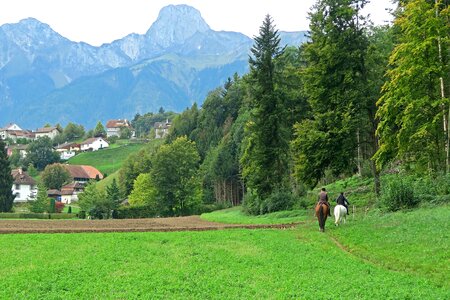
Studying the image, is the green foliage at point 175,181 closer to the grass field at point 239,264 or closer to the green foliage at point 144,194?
the green foliage at point 144,194

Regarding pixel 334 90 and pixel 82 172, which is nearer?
pixel 334 90

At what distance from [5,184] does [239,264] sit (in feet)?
296

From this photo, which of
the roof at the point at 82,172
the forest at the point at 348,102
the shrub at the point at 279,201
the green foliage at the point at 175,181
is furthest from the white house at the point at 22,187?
the shrub at the point at 279,201

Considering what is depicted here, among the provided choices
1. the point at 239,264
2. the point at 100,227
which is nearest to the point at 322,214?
the point at 239,264

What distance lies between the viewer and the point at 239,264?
17.8 meters

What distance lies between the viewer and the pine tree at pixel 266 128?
51469 millimetres

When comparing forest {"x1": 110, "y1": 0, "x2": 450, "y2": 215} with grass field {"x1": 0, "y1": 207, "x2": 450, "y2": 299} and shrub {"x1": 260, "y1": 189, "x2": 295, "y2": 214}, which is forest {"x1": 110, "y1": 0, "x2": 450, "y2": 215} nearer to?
shrub {"x1": 260, "y1": 189, "x2": 295, "y2": 214}

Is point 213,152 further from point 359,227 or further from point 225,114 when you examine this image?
point 359,227

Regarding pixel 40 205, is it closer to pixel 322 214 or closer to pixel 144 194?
pixel 144 194

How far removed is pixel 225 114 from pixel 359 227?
119065 millimetres

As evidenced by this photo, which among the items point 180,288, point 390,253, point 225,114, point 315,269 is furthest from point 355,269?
point 225,114

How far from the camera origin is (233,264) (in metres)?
17.8

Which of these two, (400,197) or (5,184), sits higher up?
(5,184)

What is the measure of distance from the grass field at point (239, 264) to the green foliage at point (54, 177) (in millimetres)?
143893
